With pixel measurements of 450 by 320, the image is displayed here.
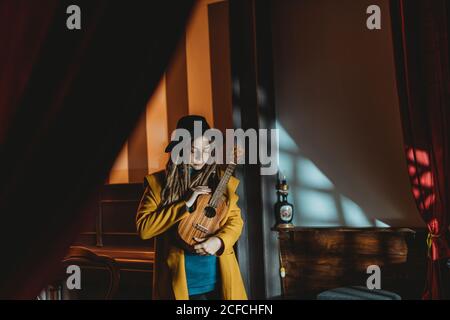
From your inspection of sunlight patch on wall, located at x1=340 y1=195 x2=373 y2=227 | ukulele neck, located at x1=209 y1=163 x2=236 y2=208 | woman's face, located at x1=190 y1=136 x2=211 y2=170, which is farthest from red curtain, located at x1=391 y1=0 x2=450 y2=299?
woman's face, located at x1=190 y1=136 x2=211 y2=170

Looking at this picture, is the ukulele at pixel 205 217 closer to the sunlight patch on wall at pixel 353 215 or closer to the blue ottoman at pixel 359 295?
the blue ottoman at pixel 359 295

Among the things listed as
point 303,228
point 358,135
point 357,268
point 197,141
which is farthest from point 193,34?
point 357,268

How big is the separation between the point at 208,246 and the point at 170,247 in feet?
0.67

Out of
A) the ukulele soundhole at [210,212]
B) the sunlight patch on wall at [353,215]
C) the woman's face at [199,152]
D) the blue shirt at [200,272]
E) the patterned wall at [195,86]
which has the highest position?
the patterned wall at [195,86]

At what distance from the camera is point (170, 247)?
2459mm

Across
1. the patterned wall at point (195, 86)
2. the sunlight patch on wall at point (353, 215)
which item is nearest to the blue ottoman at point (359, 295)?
the sunlight patch on wall at point (353, 215)

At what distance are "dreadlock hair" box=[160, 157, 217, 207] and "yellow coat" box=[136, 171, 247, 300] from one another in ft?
0.12

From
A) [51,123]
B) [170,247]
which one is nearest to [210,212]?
[170,247]

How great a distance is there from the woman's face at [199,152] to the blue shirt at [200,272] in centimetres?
47

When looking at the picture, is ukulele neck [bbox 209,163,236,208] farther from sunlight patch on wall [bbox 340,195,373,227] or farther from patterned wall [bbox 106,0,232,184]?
sunlight patch on wall [bbox 340,195,373,227]

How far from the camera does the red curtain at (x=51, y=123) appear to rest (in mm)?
734

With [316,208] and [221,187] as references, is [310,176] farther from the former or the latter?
[221,187]

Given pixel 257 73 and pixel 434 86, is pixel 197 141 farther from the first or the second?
pixel 434 86

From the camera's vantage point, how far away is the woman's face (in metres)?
2.51
